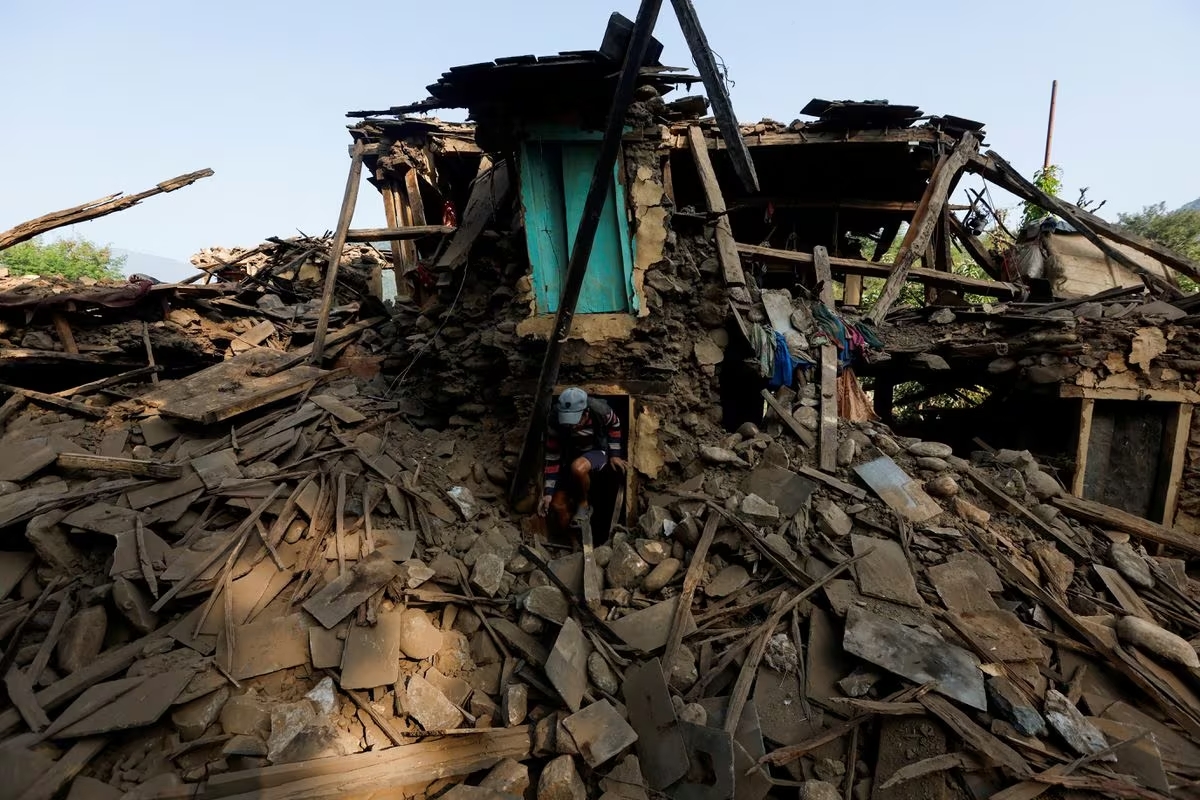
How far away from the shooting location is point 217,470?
4492 mm

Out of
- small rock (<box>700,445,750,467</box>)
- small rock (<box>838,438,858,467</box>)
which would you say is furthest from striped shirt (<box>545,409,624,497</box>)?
small rock (<box>838,438,858,467</box>)

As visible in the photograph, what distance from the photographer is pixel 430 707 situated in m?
3.32

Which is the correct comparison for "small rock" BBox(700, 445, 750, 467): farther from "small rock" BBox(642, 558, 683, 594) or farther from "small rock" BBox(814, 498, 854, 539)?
"small rock" BBox(642, 558, 683, 594)

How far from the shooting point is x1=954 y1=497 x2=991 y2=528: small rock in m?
4.46

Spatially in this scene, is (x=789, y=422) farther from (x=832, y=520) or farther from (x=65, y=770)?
(x=65, y=770)

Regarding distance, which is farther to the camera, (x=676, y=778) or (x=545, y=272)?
(x=545, y=272)

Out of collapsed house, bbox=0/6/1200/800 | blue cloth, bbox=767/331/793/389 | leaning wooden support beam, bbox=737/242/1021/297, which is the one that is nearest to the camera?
collapsed house, bbox=0/6/1200/800

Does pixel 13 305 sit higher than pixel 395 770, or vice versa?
pixel 13 305

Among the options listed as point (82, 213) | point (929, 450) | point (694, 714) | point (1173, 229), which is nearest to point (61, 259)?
point (82, 213)

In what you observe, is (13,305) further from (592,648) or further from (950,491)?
(950,491)

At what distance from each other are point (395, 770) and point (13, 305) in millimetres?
7824

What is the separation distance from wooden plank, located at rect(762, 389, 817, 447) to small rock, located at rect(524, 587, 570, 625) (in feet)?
9.87

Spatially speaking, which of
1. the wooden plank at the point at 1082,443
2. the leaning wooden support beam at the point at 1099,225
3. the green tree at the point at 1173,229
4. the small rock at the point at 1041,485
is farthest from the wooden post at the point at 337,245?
the green tree at the point at 1173,229

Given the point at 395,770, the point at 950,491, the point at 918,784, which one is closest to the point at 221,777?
the point at 395,770
